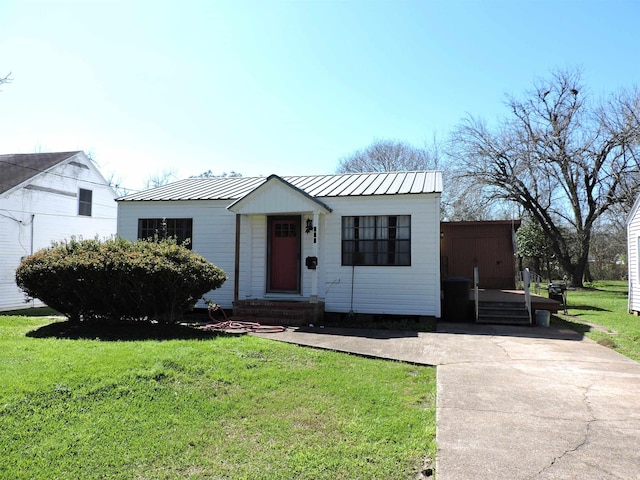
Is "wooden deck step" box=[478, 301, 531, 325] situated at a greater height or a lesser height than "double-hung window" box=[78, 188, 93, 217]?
lesser

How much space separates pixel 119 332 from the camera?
299 inches

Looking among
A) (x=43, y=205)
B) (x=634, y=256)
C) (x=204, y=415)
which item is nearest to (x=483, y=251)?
(x=634, y=256)

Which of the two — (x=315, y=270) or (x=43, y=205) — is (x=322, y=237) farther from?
(x=43, y=205)

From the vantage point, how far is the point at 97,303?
8266mm

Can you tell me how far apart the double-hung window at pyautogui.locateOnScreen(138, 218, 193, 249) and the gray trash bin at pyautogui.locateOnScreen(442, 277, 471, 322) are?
708 centimetres

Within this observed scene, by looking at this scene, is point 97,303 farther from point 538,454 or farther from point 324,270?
point 538,454

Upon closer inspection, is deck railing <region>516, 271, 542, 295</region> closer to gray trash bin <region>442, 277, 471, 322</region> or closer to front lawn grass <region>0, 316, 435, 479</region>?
gray trash bin <region>442, 277, 471, 322</region>

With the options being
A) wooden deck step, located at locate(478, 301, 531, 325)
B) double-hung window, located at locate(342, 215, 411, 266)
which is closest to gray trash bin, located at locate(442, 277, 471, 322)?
wooden deck step, located at locate(478, 301, 531, 325)

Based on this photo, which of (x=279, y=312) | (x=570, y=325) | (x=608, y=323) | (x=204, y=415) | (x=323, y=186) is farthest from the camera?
(x=323, y=186)

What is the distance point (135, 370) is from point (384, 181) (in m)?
8.79

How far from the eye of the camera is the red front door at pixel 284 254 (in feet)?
38.6

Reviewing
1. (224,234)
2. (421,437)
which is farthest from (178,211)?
(421,437)

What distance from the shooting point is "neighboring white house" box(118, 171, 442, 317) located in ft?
35.3

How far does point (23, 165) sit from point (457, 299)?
665 inches
